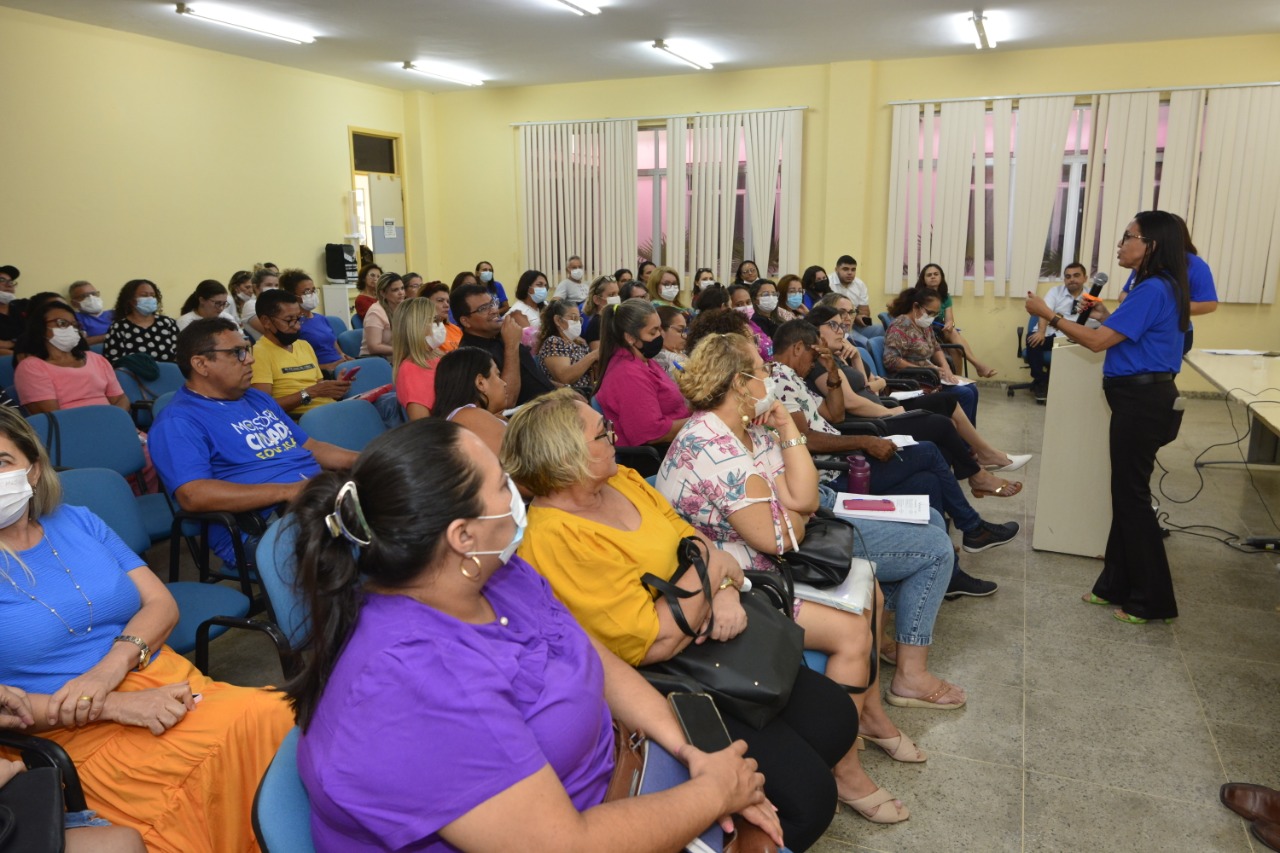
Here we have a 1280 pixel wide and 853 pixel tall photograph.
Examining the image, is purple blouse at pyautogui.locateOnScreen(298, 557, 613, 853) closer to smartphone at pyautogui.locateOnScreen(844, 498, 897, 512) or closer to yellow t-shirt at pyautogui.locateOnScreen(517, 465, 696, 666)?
yellow t-shirt at pyautogui.locateOnScreen(517, 465, 696, 666)

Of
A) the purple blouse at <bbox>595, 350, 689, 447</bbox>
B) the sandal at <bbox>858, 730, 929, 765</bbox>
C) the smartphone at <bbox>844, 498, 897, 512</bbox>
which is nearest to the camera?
the sandal at <bbox>858, 730, 929, 765</bbox>

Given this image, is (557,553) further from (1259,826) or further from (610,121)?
(610,121)

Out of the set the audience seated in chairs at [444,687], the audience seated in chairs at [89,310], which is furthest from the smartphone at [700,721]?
the audience seated in chairs at [89,310]

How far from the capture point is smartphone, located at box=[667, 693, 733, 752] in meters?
1.55

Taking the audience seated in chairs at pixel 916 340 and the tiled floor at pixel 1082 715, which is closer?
the tiled floor at pixel 1082 715

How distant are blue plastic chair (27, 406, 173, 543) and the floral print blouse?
2058mm

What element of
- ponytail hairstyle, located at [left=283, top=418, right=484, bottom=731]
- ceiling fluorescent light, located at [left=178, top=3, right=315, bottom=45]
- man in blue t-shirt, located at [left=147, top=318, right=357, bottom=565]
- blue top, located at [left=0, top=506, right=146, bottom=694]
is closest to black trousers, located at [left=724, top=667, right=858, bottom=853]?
ponytail hairstyle, located at [left=283, top=418, right=484, bottom=731]

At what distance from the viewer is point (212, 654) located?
10.6 ft

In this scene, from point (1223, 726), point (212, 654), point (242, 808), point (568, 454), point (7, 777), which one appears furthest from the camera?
point (212, 654)

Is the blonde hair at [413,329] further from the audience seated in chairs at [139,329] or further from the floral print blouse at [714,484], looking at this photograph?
the audience seated in chairs at [139,329]

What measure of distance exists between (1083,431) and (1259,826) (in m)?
1.98

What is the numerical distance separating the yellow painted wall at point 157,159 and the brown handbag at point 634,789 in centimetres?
716

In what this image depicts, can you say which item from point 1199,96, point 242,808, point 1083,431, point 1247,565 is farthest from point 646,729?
point 1199,96

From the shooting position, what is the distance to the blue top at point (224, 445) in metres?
2.86
